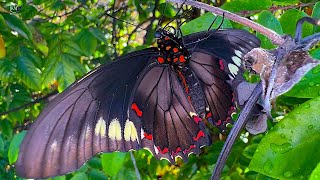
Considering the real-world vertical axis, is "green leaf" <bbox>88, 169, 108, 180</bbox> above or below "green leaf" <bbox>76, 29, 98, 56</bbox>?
below

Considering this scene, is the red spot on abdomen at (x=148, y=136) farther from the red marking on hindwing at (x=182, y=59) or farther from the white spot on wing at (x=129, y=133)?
the red marking on hindwing at (x=182, y=59)

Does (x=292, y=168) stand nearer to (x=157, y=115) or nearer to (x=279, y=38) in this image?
(x=279, y=38)

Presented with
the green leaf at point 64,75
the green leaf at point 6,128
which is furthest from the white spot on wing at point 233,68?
the green leaf at point 6,128

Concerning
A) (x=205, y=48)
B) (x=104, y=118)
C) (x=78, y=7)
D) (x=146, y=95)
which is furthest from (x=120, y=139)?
(x=78, y=7)

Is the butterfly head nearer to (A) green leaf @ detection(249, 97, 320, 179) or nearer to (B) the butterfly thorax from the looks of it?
(B) the butterfly thorax

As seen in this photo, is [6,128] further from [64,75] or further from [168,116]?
[168,116]

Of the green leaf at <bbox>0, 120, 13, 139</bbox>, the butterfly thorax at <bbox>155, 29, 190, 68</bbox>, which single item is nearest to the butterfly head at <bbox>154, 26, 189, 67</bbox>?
the butterfly thorax at <bbox>155, 29, 190, 68</bbox>
